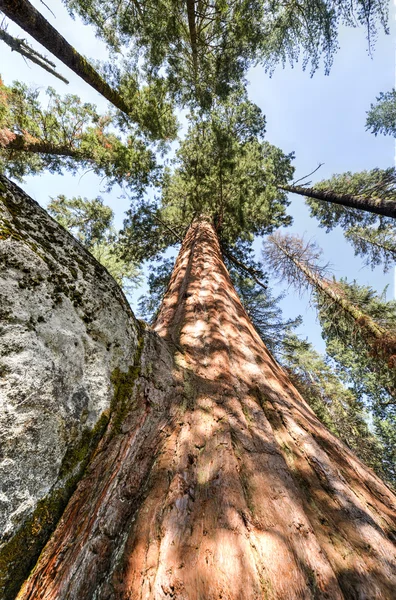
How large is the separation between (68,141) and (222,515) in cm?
946

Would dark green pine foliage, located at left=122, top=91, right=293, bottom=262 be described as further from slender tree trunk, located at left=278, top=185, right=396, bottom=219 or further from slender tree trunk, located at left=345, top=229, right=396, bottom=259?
slender tree trunk, located at left=345, top=229, right=396, bottom=259

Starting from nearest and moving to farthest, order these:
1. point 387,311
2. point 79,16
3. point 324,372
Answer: point 79,16, point 387,311, point 324,372

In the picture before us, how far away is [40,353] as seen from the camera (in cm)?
101

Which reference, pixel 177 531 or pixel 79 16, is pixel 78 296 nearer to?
pixel 177 531

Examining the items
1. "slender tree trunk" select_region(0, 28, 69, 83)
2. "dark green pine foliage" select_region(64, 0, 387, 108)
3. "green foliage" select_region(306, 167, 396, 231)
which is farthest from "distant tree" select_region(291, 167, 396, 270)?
"slender tree trunk" select_region(0, 28, 69, 83)

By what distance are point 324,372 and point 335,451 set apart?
13263 mm

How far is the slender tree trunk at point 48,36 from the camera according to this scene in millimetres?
3501

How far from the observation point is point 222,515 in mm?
893

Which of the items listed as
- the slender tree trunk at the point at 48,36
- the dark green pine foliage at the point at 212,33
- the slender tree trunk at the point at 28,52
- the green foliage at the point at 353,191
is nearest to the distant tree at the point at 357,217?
the green foliage at the point at 353,191

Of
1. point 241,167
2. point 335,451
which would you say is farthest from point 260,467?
point 241,167

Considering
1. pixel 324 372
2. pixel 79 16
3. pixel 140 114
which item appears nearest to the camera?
pixel 79 16

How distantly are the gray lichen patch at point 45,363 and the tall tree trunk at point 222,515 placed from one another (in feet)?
0.33

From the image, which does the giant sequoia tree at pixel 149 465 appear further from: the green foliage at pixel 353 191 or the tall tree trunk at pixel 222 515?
the green foliage at pixel 353 191

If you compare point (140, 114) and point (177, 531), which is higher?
point (140, 114)
